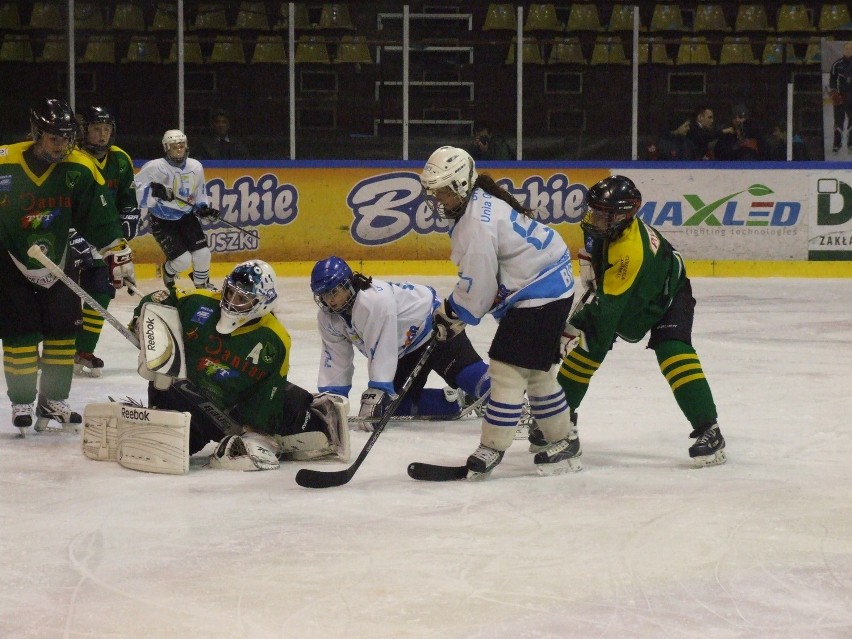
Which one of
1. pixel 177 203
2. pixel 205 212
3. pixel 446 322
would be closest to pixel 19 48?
pixel 177 203

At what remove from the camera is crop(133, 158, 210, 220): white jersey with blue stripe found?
7805mm

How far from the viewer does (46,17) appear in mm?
9695

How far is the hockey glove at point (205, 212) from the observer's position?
777 centimetres

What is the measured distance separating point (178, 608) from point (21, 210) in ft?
7.15

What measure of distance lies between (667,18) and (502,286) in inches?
308

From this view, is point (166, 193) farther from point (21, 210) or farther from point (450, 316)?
point (450, 316)

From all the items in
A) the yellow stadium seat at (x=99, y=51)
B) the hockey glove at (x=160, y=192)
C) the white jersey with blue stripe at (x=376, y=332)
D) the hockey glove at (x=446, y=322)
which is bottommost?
the white jersey with blue stripe at (x=376, y=332)

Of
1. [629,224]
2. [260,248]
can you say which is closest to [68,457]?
[629,224]

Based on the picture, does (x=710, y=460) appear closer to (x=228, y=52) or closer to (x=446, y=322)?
(x=446, y=322)

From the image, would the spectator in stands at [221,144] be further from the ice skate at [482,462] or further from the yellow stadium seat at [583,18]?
the ice skate at [482,462]

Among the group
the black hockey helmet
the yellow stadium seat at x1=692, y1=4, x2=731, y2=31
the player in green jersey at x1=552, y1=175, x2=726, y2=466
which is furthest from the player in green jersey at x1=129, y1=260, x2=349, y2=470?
the yellow stadium seat at x1=692, y1=4, x2=731, y2=31

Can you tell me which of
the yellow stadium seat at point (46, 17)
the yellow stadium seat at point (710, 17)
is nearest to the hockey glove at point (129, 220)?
the yellow stadium seat at point (46, 17)

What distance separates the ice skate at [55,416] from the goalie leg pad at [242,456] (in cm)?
88

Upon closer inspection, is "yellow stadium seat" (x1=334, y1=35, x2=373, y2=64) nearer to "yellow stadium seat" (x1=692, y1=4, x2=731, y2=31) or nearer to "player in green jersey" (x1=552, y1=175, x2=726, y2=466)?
"yellow stadium seat" (x1=692, y1=4, x2=731, y2=31)
